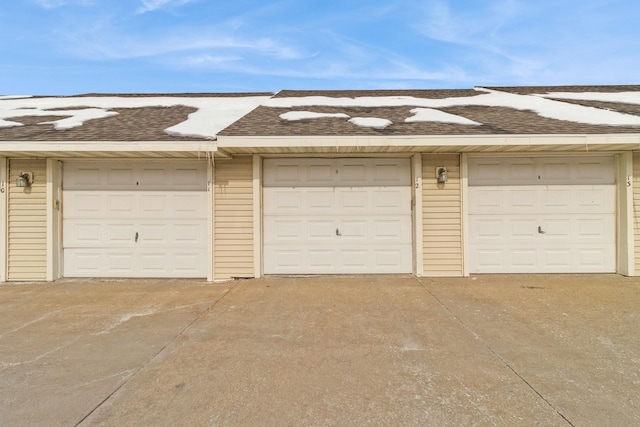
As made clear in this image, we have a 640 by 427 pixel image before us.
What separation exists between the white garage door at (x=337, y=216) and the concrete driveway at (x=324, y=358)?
1.18m

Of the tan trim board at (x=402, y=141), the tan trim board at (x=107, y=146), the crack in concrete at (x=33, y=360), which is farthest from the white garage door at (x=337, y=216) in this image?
the crack in concrete at (x=33, y=360)

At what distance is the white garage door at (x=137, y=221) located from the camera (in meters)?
6.45

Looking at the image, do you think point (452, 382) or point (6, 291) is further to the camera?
point (6, 291)

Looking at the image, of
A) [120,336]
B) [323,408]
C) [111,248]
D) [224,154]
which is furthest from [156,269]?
[323,408]

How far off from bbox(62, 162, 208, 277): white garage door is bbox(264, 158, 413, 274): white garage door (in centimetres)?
138

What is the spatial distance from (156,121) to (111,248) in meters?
2.73

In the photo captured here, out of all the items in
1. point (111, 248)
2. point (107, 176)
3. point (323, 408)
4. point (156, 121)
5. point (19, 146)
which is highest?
point (156, 121)

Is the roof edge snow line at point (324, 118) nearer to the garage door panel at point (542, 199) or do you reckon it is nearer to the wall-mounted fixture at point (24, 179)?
the wall-mounted fixture at point (24, 179)

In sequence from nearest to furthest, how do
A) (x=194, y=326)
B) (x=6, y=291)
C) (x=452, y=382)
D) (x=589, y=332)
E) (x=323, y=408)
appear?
(x=323, y=408), (x=452, y=382), (x=589, y=332), (x=194, y=326), (x=6, y=291)

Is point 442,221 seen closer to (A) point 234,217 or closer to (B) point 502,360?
(B) point 502,360

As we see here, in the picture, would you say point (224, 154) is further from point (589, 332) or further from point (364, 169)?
point (589, 332)

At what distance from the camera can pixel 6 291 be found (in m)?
5.64

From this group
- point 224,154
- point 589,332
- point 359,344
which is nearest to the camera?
point 359,344

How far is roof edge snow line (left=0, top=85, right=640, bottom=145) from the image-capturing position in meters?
5.69
